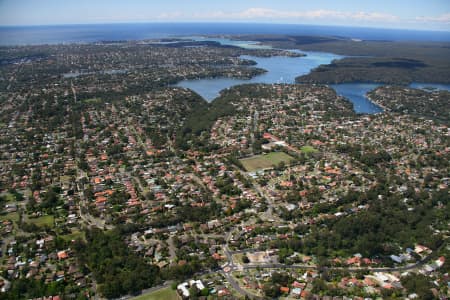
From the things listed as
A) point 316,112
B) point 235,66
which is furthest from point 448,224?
point 235,66

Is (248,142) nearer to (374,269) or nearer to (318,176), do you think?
(318,176)

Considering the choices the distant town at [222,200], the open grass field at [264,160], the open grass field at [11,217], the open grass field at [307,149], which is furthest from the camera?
the open grass field at [307,149]

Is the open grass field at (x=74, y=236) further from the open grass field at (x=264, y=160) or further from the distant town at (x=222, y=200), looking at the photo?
the open grass field at (x=264, y=160)

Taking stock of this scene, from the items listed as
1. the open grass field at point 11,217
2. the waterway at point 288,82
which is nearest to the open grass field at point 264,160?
the open grass field at point 11,217

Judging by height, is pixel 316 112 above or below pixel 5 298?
above

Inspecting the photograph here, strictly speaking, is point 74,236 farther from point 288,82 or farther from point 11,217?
point 288,82

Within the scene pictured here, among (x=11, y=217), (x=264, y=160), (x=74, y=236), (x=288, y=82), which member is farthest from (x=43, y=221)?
(x=288, y=82)
